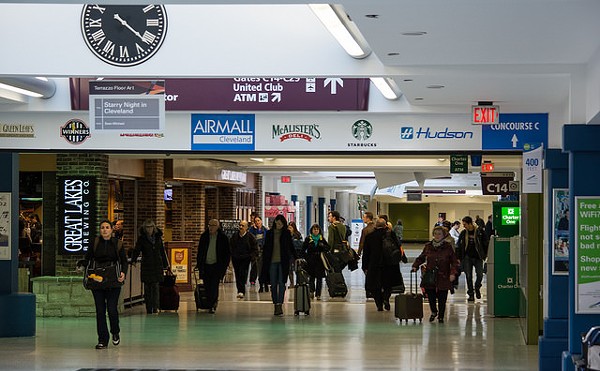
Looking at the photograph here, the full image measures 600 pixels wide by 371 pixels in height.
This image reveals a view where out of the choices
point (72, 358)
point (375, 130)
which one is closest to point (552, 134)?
point (375, 130)

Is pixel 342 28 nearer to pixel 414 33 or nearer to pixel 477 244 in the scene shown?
pixel 414 33

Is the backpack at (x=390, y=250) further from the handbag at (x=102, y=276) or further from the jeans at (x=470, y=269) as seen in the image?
the handbag at (x=102, y=276)

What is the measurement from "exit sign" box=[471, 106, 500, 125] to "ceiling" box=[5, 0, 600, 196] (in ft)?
0.59

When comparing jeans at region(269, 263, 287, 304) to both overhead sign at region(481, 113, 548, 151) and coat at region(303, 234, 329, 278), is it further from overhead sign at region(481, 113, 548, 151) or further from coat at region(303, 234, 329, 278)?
overhead sign at region(481, 113, 548, 151)

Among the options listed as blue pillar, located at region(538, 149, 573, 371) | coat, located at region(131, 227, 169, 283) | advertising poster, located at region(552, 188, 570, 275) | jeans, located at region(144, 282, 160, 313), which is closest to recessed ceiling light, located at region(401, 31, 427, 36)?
blue pillar, located at region(538, 149, 573, 371)

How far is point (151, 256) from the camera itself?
772 inches

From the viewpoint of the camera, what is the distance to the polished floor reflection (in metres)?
13.4

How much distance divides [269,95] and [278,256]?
3.56 metres

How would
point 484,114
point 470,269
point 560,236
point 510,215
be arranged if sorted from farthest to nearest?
point 470,269 → point 510,215 → point 484,114 → point 560,236

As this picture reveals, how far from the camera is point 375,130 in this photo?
17281 millimetres

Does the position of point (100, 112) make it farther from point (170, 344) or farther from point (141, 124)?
point (170, 344)

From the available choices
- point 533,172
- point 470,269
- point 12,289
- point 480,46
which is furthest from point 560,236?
point 470,269

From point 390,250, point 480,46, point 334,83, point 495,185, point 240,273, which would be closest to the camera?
point 480,46

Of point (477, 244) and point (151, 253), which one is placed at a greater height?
point (477, 244)
